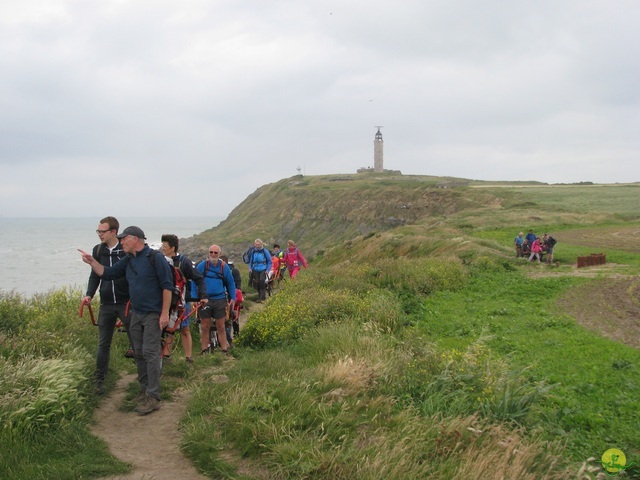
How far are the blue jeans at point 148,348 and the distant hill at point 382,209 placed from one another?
28.5 m

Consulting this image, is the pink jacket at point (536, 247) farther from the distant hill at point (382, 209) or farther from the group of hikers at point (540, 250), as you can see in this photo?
the distant hill at point (382, 209)

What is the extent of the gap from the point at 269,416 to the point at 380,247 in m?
20.4

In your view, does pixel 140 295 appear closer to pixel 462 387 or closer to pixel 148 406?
pixel 148 406

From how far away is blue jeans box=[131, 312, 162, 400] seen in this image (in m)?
6.09

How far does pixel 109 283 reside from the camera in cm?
664

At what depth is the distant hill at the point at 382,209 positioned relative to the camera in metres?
43.2

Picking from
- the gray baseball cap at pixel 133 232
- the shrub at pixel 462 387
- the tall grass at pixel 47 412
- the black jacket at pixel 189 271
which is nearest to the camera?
the tall grass at pixel 47 412

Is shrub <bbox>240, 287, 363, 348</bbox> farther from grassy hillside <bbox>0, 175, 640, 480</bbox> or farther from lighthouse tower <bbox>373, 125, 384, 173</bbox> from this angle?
lighthouse tower <bbox>373, 125, 384, 173</bbox>

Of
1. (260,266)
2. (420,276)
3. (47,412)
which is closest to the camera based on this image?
(47,412)

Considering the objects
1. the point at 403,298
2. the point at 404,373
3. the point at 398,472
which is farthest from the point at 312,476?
the point at 403,298

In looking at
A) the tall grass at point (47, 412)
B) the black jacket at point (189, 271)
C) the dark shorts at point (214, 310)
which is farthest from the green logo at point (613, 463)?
the dark shorts at point (214, 310)

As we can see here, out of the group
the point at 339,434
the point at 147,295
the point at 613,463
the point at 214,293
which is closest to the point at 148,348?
the point at 147,295

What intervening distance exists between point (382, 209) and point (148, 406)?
6779 centimetres

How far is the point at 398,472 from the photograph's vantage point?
406 cm
